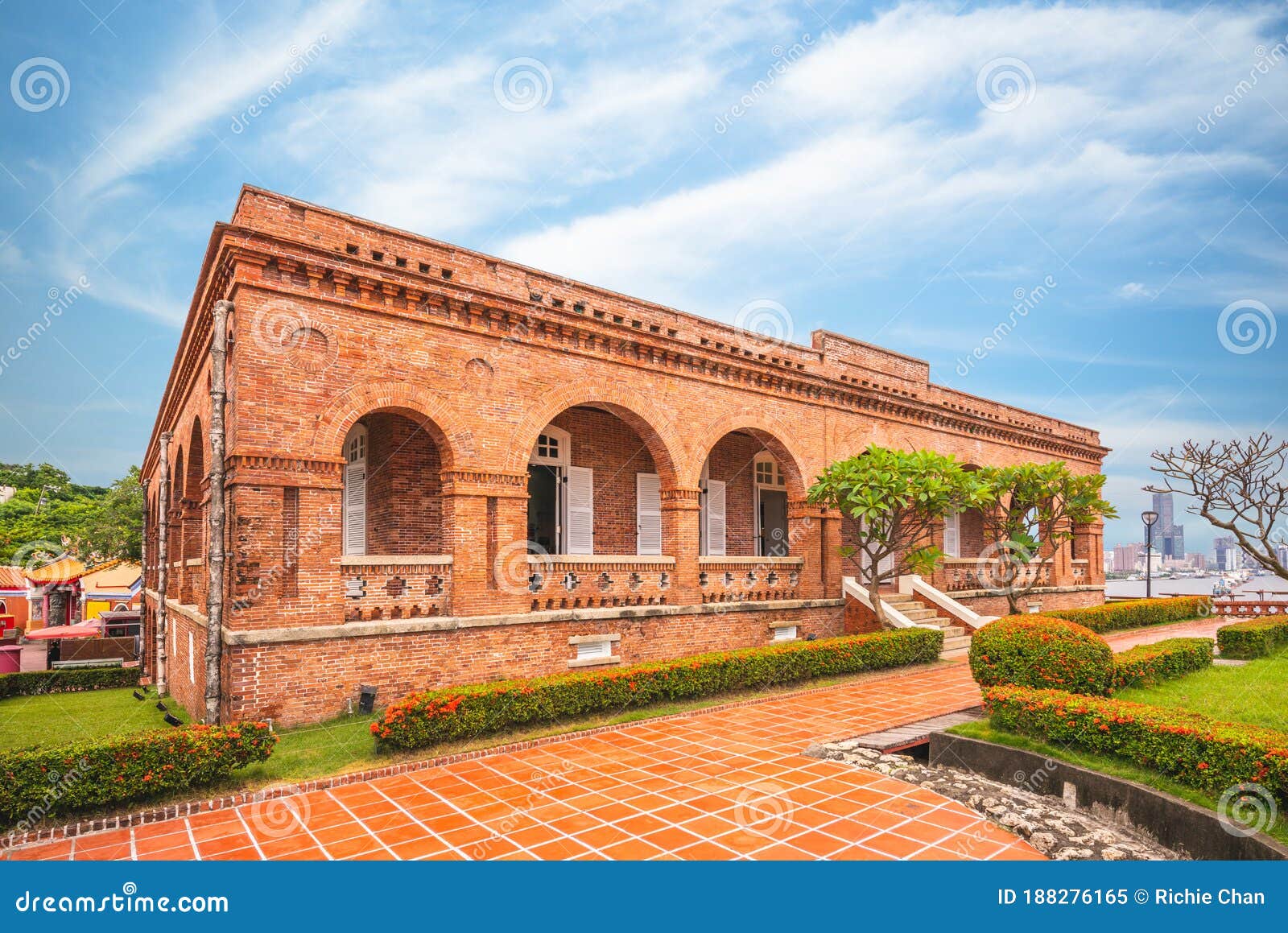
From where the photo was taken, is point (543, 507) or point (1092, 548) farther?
point (1092, 548)

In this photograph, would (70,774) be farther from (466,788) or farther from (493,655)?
(493,655)

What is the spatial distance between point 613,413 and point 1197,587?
104 feet

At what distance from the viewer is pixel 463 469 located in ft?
36.7

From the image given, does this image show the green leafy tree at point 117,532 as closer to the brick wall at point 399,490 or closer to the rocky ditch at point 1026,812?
the brick wall at point 399,490

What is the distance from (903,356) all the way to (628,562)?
1034 centimetres

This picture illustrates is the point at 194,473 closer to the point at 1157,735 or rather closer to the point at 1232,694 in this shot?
the point at 1157,735

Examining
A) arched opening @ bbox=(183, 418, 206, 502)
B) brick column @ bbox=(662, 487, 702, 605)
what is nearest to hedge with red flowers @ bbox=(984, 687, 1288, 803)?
brick column @ bbox=(662, 487, 702, 605)

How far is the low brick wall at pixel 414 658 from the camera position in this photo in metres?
9.32

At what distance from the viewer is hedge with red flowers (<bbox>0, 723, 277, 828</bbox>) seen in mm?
6375

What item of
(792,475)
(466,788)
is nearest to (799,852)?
(466,788)

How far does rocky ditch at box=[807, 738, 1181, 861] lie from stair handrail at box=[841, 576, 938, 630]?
298 inches

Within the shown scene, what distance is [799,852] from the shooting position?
18.2 ft

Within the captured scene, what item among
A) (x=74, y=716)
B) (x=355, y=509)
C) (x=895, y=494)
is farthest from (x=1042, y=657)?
(x=74, y=716)

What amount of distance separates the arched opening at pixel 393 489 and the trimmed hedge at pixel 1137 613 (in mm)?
12695
